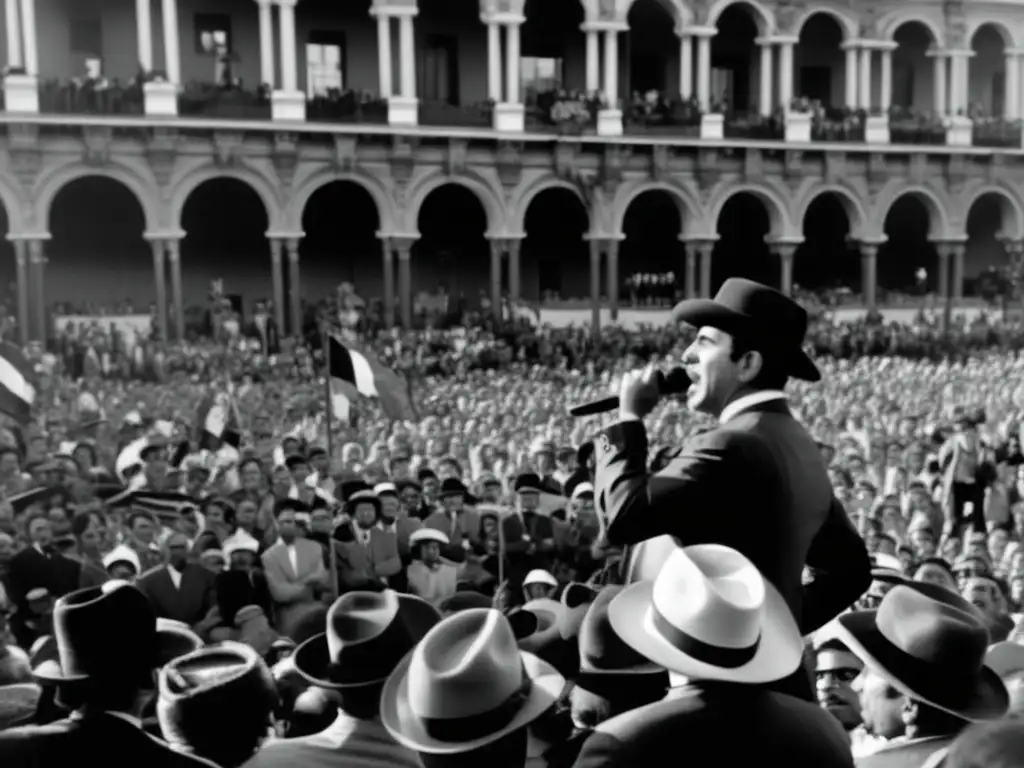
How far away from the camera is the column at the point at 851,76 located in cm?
3684

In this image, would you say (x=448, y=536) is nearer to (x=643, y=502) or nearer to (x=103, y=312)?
(x=643, y=502)

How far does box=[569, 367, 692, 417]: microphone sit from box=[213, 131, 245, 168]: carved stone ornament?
88.4 feet

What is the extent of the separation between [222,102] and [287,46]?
2.29 metres

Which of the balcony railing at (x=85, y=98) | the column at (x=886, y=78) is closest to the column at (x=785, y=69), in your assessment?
the column at (x=886, y=78)

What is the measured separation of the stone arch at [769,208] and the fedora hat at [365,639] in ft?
101

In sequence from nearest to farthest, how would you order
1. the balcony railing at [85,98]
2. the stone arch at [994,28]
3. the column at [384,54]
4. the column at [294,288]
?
1. the balcony railing at [85,98]
2. the column at [294,288]
3. the column at [384,54]
4. the stone arch at [994,28]

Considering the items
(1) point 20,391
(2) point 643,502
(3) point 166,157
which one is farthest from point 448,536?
(3) point 166,157

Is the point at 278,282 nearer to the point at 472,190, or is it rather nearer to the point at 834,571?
the point at 472,190

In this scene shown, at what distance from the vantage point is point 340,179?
31.8 metres

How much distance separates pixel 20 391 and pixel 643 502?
1003 cm

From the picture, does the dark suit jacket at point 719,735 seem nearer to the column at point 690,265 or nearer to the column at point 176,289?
the column at point 176,289

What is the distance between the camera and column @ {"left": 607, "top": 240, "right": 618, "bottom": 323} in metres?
34.2

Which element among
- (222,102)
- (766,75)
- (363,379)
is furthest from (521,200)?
(363,379)

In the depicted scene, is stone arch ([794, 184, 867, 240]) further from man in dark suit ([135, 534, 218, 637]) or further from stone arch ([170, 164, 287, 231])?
man in dark suit ([135, 534, 218, 637])
